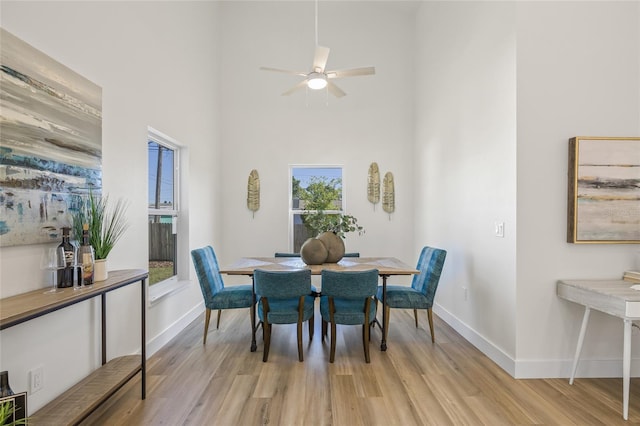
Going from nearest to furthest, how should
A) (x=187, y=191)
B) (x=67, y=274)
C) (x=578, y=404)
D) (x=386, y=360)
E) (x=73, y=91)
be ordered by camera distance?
(x=67, y=274)
(x=73, y=91)
(x=578, y=404)
(x=386, y=360)
(x=187, y=191)

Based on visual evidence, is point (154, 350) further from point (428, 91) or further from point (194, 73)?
point (428, 91)

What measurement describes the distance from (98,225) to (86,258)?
300mm

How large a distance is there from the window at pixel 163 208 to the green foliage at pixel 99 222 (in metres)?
0.99

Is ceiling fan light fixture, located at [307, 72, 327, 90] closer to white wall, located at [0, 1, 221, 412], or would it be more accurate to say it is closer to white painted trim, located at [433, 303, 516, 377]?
white wall, located at [0, 1, 221, 412]

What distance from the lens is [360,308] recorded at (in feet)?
9.60

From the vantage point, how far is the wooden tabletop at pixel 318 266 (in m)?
3.12

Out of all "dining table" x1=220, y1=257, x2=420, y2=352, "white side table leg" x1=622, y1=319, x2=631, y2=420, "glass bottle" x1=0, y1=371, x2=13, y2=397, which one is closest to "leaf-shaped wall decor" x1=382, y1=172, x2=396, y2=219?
"dining table" x1=220, y1=257, x2=420, y2=352

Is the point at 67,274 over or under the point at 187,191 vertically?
under

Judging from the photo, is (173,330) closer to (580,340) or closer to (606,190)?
(580,340)

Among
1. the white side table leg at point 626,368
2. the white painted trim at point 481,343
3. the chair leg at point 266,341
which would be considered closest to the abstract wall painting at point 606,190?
the white side table leg at point 626,368

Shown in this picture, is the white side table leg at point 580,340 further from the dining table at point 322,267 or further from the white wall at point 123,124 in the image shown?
the white wall at point 123,124

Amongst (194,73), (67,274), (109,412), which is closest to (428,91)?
(194,73)

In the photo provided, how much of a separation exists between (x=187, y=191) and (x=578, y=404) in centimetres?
405

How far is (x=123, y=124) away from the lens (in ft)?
8.71
